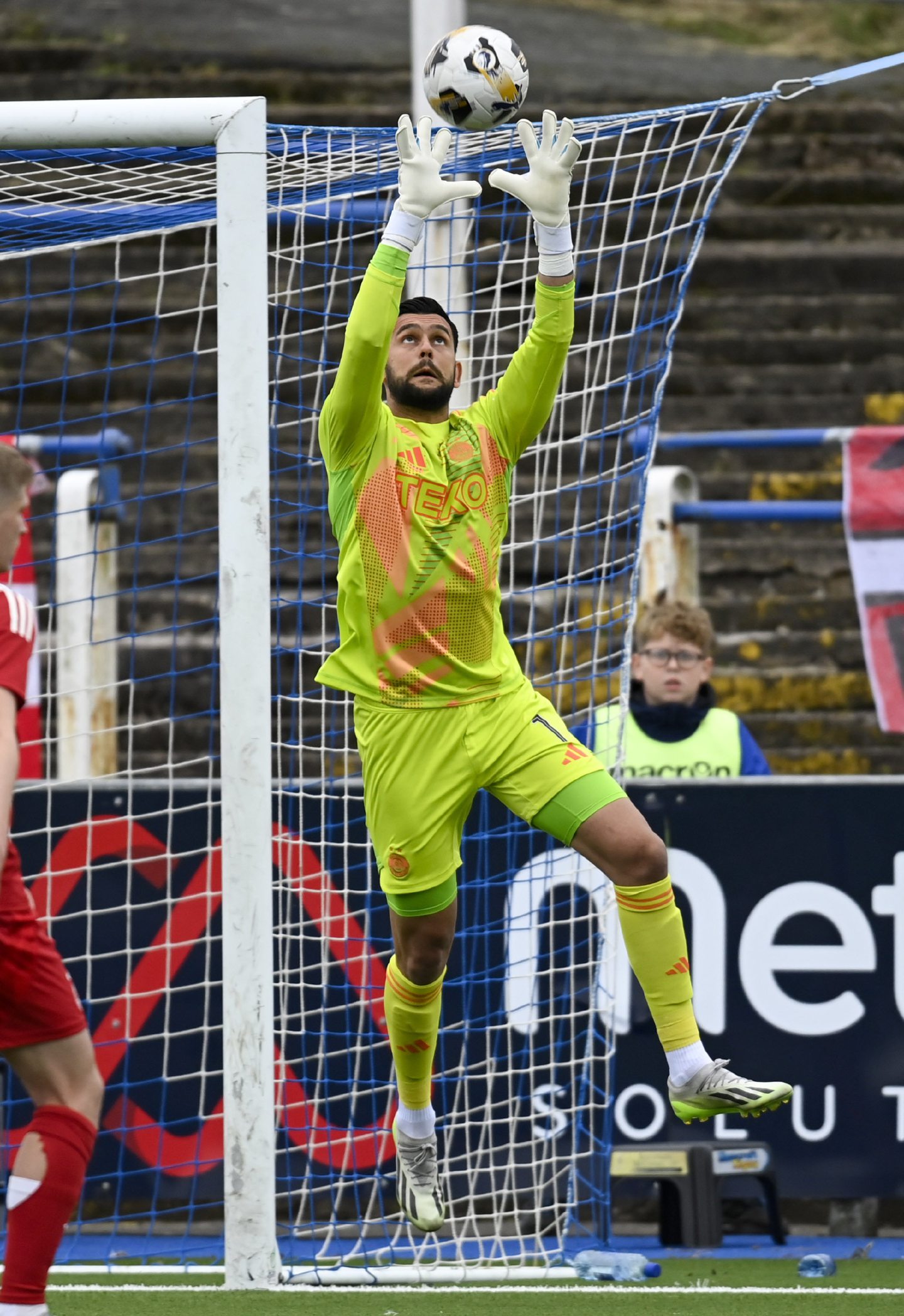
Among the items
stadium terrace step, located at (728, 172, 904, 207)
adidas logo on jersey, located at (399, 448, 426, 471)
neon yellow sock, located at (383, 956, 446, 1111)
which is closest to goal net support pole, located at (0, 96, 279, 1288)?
neon yellow sock, located at (383, 956, 446, 1111)

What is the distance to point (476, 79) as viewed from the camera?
205 inches

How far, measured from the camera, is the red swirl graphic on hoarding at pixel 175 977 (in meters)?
6.41

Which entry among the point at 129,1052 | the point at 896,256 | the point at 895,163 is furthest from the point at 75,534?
the point at 895,163

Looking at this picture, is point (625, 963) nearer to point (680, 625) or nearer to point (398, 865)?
point (680, 625)

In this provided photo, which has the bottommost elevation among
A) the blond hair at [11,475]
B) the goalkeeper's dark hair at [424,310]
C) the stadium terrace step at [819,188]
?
the blond hair at [11,475]

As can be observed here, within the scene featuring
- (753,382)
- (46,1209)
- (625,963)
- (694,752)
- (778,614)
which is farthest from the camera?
(753,382)

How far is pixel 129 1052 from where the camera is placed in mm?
6547

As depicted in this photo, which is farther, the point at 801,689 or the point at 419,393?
the point at 801,689

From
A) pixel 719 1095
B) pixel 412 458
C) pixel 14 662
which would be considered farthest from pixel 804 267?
pixel 14 662

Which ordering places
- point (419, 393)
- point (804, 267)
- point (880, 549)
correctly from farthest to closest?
point (804, 267), point (880, 549), point (419, 393)

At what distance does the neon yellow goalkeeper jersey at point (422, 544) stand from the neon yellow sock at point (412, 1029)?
812 millimetres

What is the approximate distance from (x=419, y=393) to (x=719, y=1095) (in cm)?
198

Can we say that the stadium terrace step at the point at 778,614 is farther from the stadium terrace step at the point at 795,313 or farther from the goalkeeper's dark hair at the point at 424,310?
the goalkeeper's dark hair at the point at 424,310

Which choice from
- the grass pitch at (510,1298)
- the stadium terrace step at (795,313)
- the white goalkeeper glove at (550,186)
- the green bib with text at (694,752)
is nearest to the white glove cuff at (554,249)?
the white goalkeeper glove at (550,186)
